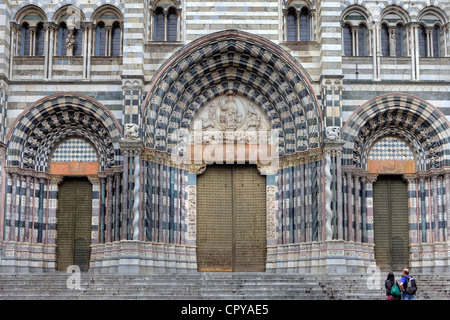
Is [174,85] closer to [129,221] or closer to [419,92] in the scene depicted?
[129,221]

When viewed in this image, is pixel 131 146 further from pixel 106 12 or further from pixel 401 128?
pixel 401 128

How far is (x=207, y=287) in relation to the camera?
67.4ft

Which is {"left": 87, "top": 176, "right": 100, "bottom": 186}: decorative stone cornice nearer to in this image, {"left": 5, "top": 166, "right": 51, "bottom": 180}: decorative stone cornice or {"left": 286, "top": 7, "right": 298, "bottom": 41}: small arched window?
{"left": 5, "top": 166, "right": 51, "bottom": 180}: decorative stone cornice

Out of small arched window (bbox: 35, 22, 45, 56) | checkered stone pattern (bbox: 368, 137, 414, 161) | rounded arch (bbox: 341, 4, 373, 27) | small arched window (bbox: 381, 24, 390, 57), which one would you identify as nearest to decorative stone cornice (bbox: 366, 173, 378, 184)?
checkered stone pattern (bbox: 368, 137, 414, 161)

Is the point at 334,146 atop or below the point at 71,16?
below

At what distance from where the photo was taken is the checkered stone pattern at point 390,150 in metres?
26.4

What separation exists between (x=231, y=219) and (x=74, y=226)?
5686 millimetres

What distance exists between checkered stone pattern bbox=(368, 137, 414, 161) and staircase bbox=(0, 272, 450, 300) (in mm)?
5644

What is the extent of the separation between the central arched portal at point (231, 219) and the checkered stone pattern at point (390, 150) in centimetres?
424

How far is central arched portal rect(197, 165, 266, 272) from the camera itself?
86.3 ft

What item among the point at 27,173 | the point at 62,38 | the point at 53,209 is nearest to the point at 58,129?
the point at 27,173

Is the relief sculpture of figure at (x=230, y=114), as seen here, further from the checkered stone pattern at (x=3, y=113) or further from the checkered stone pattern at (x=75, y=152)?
the checkered stone pattern at (x=3, y=113)

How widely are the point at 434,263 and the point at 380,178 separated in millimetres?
3560
